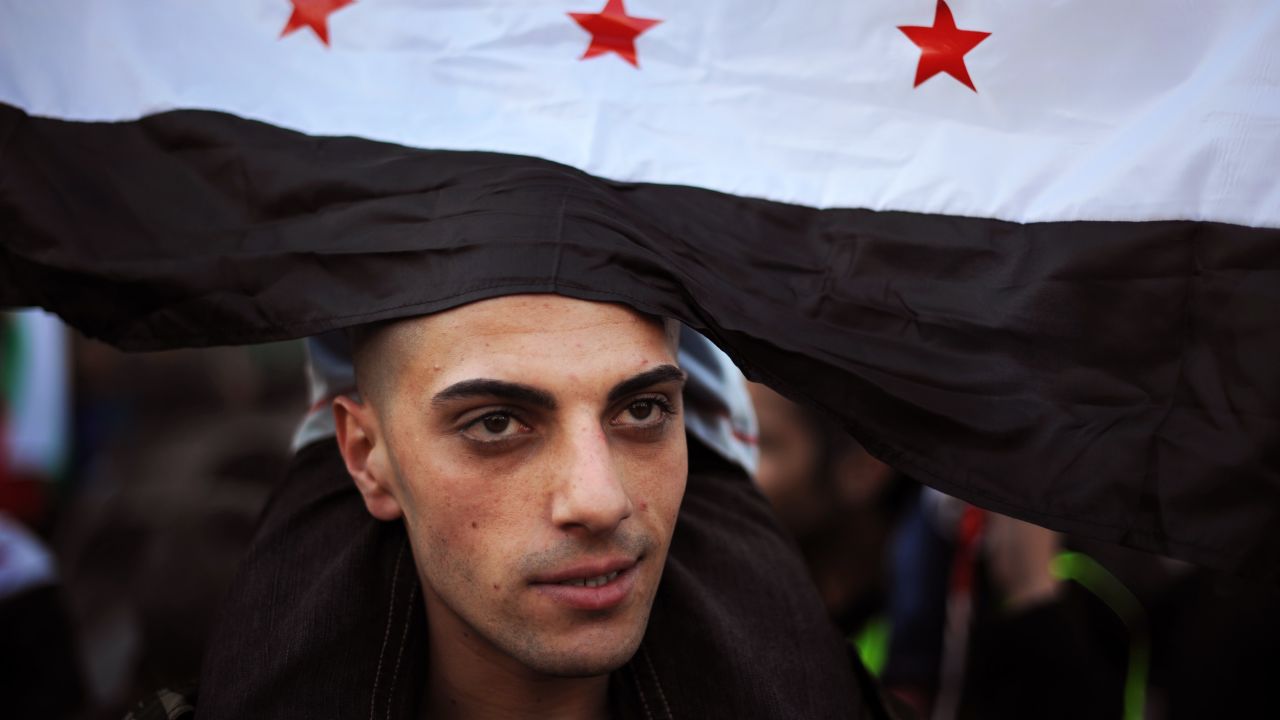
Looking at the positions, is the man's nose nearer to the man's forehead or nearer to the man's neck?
the man's forehead

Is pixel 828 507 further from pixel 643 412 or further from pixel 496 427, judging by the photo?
pixel 496 427

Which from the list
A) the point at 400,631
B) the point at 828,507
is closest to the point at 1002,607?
the point at 828,507

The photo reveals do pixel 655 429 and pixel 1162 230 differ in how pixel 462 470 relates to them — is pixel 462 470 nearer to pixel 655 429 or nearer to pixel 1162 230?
pixel 655 429

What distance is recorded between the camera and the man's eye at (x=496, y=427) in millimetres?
2119

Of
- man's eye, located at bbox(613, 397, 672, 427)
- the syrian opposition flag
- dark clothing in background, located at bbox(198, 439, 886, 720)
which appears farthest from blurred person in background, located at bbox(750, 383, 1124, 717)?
man's eye, located at bbox(613, 397, 672, 427)

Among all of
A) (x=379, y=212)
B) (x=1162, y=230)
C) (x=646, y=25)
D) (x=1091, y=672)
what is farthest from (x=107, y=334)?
(x=1091, y=672)

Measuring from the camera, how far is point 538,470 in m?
2.10

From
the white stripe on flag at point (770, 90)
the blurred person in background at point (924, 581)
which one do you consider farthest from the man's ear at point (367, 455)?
the blurred person in background at point (924, 581)

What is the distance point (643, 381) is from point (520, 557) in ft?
1.24

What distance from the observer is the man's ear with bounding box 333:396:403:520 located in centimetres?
236

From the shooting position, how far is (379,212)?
7.34ft

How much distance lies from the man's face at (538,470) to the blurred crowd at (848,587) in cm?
125

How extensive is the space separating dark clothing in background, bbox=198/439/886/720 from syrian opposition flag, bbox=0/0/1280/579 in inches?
21.9

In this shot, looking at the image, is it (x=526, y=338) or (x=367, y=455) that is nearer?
(x=526, y=338)
